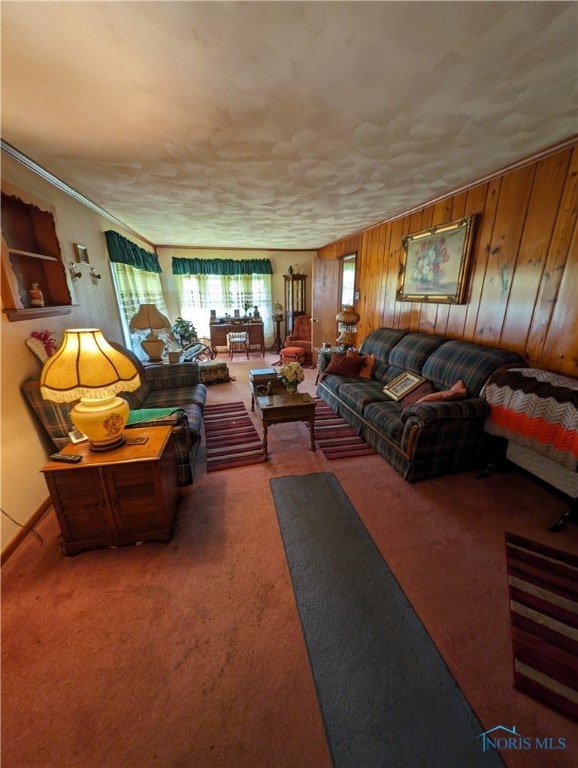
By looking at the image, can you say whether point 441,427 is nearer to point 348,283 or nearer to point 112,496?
point 112,496

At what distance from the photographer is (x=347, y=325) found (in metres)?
4.35

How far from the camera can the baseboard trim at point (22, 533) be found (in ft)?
5.25

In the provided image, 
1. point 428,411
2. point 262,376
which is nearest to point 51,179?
point 262,376

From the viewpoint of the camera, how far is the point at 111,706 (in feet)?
3.43

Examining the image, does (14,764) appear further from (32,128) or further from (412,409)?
(32,128)

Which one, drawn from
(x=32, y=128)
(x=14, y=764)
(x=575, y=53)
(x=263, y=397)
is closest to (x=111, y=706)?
(x=14, y=764)

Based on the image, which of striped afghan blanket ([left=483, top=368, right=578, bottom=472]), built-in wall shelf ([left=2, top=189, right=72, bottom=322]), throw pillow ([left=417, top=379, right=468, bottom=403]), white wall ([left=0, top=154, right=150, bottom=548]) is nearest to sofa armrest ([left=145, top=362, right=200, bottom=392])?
white wall ([left=0, top=154, right=150, bottom=548])

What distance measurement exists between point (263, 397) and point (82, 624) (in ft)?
6.06

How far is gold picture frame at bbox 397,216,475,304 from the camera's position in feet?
9.06

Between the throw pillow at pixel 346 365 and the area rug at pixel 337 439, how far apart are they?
548 mm

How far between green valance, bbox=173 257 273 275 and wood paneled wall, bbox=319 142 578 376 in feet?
12.6

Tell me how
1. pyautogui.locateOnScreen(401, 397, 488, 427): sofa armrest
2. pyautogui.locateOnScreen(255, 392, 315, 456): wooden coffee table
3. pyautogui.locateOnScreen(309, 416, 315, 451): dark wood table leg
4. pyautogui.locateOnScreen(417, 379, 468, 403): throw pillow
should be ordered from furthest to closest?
pyautogui.locateOnScreen(309, 416, 315, 451): dark wood table leg, pyautogui.locateOnScreen(255, 392, 315, 456): wooden coffee table, pyautogui.locateOnScreen(417, 379, 468, 403): throw pillow, pyautogui.locateOnScreen(401, 397, 488, 427): sofa armrest

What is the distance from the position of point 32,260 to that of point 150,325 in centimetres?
153

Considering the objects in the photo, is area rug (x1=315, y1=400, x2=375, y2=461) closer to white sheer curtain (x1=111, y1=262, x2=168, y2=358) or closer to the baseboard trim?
the baseboard trim
